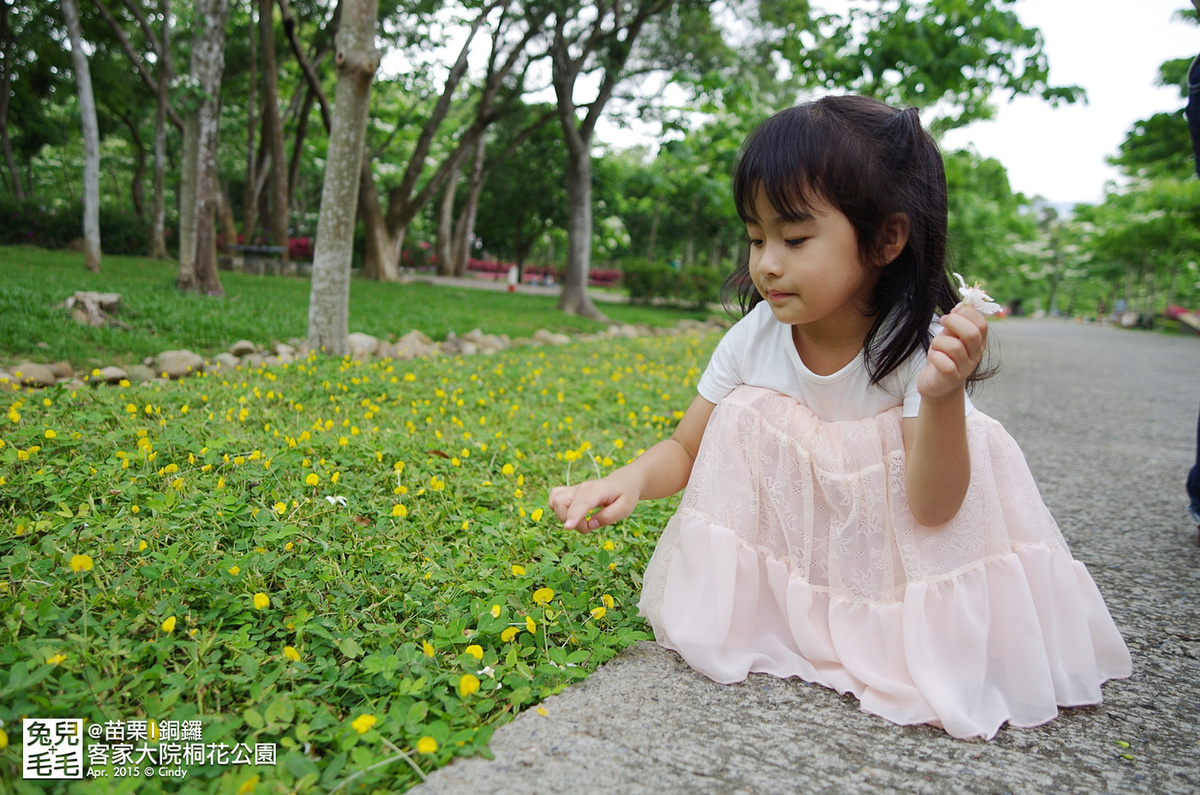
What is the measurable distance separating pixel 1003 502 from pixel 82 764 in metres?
1.91

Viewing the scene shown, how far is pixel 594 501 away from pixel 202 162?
7943 mm

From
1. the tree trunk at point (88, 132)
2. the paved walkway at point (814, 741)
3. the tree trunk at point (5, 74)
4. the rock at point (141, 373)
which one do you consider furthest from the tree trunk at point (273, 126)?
the paved walkway at point (814, 741)

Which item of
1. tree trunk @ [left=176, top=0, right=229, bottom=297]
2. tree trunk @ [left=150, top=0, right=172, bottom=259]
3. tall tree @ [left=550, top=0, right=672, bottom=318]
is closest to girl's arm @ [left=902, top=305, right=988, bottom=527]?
tree trunk @ [left=176, top=0, right=229, bottom=297]

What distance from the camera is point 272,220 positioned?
15.4 m

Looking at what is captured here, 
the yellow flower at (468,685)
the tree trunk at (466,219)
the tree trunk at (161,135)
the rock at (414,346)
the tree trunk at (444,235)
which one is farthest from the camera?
the tree trunk at (444,235)

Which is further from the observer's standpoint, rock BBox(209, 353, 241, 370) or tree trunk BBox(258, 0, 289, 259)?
tree trunk BBox(258, 0, 289, 259)

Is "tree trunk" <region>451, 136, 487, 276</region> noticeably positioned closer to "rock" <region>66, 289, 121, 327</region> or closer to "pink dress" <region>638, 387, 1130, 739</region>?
"rock" <region>66, 289, 121, 327</region>

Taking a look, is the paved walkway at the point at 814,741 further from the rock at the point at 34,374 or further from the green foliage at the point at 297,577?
the rock at the point at 34,374

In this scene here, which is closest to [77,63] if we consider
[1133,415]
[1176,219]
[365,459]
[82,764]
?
[365,459]

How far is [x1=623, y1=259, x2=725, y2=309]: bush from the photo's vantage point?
1595 cm

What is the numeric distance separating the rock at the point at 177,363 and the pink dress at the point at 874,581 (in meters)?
3.78

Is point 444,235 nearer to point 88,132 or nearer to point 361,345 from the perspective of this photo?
point 88,132

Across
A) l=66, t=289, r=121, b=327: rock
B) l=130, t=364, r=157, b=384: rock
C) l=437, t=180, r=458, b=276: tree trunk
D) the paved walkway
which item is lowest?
the paved walkway

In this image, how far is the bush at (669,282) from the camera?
52.3 feet
